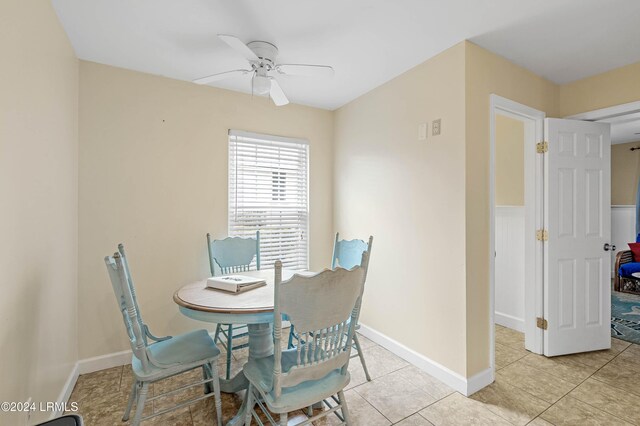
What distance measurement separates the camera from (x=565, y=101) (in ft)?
9.50

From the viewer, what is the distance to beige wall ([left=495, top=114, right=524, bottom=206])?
10.7ft

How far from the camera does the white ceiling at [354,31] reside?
1.82 meters

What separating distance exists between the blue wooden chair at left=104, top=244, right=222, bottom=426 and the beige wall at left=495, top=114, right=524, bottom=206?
3.41m

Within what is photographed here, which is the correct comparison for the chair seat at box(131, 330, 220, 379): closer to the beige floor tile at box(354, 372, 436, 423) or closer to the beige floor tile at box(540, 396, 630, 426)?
the beige floor tile at box(354, 372, 436, 423)

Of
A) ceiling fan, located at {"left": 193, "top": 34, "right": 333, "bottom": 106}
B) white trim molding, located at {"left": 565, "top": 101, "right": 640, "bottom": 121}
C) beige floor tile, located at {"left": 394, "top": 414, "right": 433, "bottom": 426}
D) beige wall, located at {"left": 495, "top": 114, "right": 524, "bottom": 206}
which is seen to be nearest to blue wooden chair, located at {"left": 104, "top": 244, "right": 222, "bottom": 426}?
beige floor tile, located at {"left": 394, "top": 414, "right": 433, "bottom": 426}

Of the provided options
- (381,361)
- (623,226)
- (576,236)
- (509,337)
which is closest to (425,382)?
(381,361)

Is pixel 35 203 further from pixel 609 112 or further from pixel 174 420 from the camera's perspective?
pixel 609 112

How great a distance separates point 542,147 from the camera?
2674mm

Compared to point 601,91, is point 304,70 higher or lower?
lower

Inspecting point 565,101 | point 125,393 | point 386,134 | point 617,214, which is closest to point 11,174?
point 125,393

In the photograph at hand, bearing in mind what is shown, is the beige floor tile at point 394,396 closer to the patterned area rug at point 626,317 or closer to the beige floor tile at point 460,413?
the beige floor tile at point 460,413

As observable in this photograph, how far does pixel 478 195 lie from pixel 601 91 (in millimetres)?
1713

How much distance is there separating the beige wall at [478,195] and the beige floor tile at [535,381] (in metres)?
0.27

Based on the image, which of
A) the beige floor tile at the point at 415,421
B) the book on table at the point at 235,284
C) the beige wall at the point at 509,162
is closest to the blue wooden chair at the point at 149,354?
the book on table at the point at 235,284
